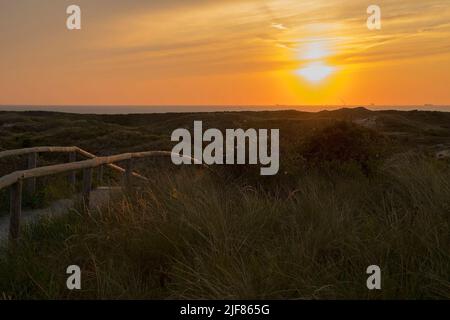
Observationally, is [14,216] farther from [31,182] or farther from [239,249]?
[31,182]

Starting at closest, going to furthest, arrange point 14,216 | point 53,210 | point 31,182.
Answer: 1. point 14,216
2. point 53,210
3. point 31,182

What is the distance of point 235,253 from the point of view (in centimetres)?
504

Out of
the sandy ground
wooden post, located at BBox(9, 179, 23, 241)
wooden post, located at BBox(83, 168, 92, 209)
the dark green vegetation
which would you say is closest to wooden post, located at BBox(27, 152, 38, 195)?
the sandy ground

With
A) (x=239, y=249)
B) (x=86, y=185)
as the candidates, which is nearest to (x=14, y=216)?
(x=86, y=185)

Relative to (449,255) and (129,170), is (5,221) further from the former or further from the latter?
(449,255)

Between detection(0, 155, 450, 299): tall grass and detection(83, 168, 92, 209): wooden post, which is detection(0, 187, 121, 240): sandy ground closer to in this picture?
detection(83, 168, 92, 209): wooden post

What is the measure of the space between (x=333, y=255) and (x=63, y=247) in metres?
2.67

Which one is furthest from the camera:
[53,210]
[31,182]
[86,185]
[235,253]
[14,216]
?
[31,182]

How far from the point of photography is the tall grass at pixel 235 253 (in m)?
4.52

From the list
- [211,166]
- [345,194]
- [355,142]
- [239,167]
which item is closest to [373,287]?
[345,194]

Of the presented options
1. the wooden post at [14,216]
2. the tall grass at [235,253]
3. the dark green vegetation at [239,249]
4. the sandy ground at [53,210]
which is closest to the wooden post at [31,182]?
the sandy ground at [53,210]

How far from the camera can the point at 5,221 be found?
Result: 9.00m
